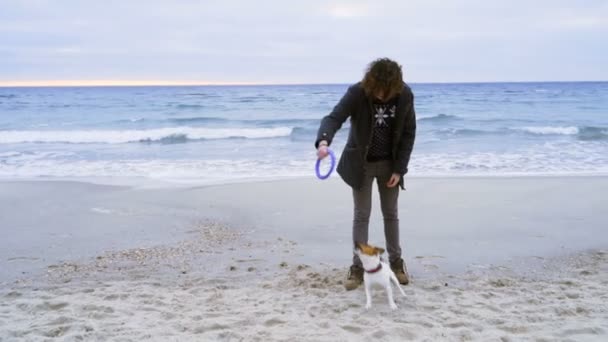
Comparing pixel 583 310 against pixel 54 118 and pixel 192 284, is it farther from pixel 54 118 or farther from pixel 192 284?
pixel 54 118

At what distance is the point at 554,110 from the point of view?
26.2 metres

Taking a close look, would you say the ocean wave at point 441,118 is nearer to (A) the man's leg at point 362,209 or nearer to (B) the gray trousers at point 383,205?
(B) the gray trousers at point 383,205

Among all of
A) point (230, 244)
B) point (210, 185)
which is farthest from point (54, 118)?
point (230, 244)

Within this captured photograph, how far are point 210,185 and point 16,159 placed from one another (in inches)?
250

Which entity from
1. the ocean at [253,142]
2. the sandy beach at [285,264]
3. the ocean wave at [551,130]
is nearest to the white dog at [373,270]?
the sandy beach at [285,264]

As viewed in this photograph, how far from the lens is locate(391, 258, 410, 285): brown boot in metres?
3.86

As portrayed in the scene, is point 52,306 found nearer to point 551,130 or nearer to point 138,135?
point 138,135

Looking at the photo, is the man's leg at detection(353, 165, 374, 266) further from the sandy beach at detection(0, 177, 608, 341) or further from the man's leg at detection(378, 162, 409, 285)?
the sandy beach at detection(0, 177, 608, 341)

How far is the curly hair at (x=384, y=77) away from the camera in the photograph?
3.32 metres

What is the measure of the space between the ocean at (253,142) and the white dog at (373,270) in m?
5.34

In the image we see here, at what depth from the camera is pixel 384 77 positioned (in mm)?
3316

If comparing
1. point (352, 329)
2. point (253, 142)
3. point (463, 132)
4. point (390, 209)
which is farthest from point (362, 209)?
point (463, 132)

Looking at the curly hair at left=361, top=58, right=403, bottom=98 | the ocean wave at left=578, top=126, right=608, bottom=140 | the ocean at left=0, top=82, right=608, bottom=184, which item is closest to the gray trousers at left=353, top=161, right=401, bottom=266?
the curly hair at left=361, top=58, right=403, bottom=98

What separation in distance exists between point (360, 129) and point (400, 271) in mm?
1191
